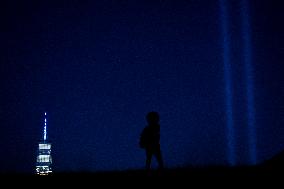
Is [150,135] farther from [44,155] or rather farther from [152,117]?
[44,155]

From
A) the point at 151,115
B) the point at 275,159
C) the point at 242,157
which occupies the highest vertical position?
the point at 151,115

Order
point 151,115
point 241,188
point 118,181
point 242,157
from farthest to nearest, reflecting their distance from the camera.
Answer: point 242,157 → point 151,115 → point 118,181 → point 241,188

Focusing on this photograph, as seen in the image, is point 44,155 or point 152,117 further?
point 44,155

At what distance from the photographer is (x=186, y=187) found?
13.7 feet

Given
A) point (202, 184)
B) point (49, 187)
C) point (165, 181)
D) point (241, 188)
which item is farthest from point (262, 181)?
point (49, 187)

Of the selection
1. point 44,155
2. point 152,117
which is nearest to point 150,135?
point 152,117

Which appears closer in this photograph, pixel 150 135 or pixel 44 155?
pixel 150 135

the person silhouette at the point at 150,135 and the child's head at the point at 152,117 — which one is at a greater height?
the child's head at the point at 152,117

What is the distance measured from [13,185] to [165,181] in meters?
2.13

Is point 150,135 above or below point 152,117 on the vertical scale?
below

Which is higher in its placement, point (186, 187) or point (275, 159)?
point (275, 159)

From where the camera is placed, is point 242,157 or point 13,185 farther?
point 242,157

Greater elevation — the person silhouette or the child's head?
the child's head

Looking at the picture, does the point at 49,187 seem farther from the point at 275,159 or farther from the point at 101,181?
the point at 275,159
